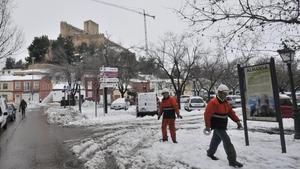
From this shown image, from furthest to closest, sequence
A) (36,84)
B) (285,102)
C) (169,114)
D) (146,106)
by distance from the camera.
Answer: (36,84)
(146,106)
(285,102)
(169,114)

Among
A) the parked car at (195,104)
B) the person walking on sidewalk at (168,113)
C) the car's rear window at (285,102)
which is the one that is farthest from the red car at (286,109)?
the person walking on sidewalk at (168,113)

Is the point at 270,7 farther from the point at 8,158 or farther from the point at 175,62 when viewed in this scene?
the point at 175,62

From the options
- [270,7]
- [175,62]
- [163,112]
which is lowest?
[163,112]

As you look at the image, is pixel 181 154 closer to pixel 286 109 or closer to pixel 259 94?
pixel 259 94

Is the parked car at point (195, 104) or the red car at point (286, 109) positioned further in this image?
the parked car at point (195, 104)

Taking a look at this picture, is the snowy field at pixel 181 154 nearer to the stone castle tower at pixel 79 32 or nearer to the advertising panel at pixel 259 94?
the advertising panel at pixel 259 94

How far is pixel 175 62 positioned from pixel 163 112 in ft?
100

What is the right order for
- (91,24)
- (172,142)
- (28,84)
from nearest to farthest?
(172,142) → (28,84) → (91,24)

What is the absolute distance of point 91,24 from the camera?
126 metres

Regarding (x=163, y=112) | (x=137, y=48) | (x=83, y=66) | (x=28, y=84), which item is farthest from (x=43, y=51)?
(x=163, y=112)

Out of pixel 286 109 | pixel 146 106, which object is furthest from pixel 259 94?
pixel 146 106

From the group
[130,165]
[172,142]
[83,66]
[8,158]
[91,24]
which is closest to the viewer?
[130,165]

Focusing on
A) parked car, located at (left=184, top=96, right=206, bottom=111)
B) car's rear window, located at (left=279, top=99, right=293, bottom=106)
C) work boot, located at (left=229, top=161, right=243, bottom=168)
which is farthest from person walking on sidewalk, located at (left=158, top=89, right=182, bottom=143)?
parked car, located at (left=184, top=96, right=206, bottom=111)

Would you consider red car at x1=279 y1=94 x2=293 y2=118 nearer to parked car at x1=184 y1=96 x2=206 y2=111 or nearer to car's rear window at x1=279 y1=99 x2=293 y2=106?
car's rear window at x1=279 y1=99 x2=293 y2=106
